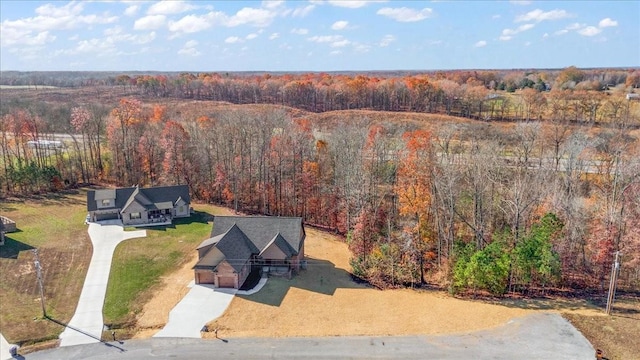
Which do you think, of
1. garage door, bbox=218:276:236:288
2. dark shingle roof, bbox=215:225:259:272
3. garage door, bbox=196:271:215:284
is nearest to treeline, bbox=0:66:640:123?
dark shingle roof, bbox=215:225:259:272

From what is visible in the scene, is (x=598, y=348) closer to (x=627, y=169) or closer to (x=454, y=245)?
(x=454, y=245)

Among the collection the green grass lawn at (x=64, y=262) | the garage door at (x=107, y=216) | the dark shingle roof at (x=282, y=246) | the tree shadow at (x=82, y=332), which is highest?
the dark shingle roof at (x=282, y=246)

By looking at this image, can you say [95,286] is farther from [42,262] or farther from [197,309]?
[197,309]

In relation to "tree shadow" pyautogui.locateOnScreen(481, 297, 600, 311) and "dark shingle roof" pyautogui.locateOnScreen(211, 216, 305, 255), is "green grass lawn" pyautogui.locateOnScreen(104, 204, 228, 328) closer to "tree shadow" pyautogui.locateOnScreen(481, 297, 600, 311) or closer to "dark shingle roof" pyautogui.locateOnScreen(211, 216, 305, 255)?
"dark shingle roof" pyautogui.locateOnScreen(211, 216, 305, 255)

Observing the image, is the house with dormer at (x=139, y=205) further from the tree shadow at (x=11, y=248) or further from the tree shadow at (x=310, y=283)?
the tree shadow at (x=310, y=283)

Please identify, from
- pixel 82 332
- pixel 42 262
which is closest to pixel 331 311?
pixel 82 332

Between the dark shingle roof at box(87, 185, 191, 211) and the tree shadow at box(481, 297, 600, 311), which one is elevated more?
the dark shingle roof at box(87, 185, 191, 211)

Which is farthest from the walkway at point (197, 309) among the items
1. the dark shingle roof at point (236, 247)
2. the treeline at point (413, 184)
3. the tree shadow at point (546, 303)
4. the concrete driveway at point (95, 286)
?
the tree shadow at point (546, 303)

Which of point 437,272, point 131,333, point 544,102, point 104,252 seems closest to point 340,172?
point 437,272
